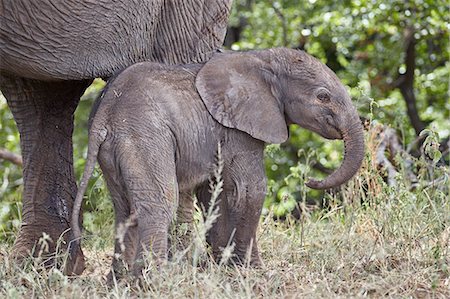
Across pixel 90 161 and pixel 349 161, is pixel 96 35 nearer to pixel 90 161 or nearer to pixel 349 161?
pixel 90 161

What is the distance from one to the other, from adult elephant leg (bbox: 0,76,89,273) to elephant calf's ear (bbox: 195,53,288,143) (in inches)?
33.9

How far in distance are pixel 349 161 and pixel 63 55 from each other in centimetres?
140

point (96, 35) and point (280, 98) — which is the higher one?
point (96, 35)

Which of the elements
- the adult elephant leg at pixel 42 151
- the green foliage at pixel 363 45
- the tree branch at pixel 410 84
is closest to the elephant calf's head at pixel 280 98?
the adult elephant leg at pixel 42 151

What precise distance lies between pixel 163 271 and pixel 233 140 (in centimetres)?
77

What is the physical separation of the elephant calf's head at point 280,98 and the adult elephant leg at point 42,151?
2.95ft

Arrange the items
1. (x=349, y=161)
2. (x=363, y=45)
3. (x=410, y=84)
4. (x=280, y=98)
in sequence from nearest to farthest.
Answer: (x=349, y=161)
(x=280, y=98)
(x=410, y=84)
(x=363, y=45)

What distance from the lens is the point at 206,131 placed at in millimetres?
4883

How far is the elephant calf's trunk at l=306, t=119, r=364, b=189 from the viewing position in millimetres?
4977

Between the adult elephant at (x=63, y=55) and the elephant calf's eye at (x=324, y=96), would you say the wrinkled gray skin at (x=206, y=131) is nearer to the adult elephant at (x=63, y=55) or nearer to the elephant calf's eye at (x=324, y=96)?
the elephant calf's eye at (x=324, y=96)

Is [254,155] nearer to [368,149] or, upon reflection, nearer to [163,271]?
[163,271]

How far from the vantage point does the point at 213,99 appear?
4.93 metres

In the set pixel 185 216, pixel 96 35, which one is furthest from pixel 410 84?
pixel 96 35

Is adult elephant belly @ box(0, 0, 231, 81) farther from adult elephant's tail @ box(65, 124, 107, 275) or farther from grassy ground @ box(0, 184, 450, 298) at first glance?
grassy ground @ box(0, 184, 450, 298)
